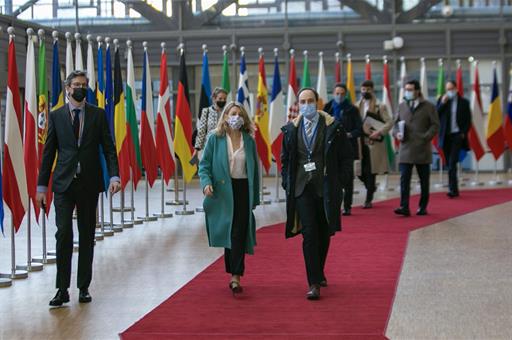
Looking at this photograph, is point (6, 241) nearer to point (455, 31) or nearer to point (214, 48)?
point (214, 48)

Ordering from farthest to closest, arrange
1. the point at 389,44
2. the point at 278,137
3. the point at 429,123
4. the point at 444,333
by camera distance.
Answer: the point at 389,44 < the point at 278,137 < the point at 429,123 < the point at 444,333

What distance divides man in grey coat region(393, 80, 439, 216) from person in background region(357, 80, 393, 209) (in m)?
0.67

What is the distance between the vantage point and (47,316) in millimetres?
6766

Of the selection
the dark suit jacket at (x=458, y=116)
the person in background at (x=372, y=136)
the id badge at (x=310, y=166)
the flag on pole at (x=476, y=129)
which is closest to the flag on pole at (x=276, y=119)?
the person in background at (x=372, y=136)

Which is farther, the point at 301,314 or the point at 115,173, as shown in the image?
the point at 115,173

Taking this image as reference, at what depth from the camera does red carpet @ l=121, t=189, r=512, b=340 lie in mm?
6156

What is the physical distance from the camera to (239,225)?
7.68m

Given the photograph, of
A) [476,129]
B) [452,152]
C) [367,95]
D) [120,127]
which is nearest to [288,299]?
[120,127]

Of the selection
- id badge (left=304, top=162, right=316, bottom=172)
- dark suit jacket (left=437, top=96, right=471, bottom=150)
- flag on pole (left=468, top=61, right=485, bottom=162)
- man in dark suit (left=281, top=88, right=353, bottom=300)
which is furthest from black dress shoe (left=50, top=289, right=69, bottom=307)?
flag on pole (left=468, top=61, right=485, bottom=162)

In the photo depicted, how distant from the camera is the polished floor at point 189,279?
20.7 feet

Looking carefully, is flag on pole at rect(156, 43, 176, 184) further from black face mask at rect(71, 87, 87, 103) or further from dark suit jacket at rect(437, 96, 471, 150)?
black face mask at rect(71, 87, 87, 103)

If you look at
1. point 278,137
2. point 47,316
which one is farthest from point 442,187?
point 47,316

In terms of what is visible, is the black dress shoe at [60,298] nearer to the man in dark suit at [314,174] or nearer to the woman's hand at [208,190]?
the woman's hand at [208,190]

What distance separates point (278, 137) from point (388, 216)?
3.31 m
